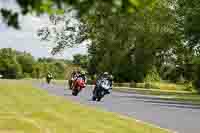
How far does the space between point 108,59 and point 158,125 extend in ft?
231

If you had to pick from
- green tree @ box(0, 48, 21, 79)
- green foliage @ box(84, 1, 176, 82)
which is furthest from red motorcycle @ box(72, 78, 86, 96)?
green tree @ box(0, 48, 21, 79)

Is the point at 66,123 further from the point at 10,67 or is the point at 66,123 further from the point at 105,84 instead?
the point at 10,67

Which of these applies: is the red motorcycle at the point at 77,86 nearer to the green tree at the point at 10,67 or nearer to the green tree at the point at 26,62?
the green tree at the point at 10,67

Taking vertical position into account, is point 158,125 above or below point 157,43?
below

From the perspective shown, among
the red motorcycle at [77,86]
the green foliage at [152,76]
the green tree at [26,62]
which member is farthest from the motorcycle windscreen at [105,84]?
the green tree at [26,62]

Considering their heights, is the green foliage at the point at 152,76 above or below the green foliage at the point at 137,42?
below

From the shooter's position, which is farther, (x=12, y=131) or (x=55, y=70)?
(x=55, y=70)

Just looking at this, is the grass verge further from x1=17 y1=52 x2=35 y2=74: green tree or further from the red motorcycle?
x1=17 y1=52 x2=35 y2=74: green tree

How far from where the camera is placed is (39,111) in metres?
24.7

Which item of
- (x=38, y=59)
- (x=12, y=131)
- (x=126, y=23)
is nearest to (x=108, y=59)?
(x=126, y=23)

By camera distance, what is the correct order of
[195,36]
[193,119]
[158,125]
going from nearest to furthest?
[158,125] < [193,119] < [195,36]

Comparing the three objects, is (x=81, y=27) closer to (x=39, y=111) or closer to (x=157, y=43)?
(x=157, y=43)

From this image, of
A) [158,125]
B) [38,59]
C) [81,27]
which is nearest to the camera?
[158,125]

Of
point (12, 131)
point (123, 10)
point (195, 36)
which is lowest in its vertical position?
point (12, 131)
